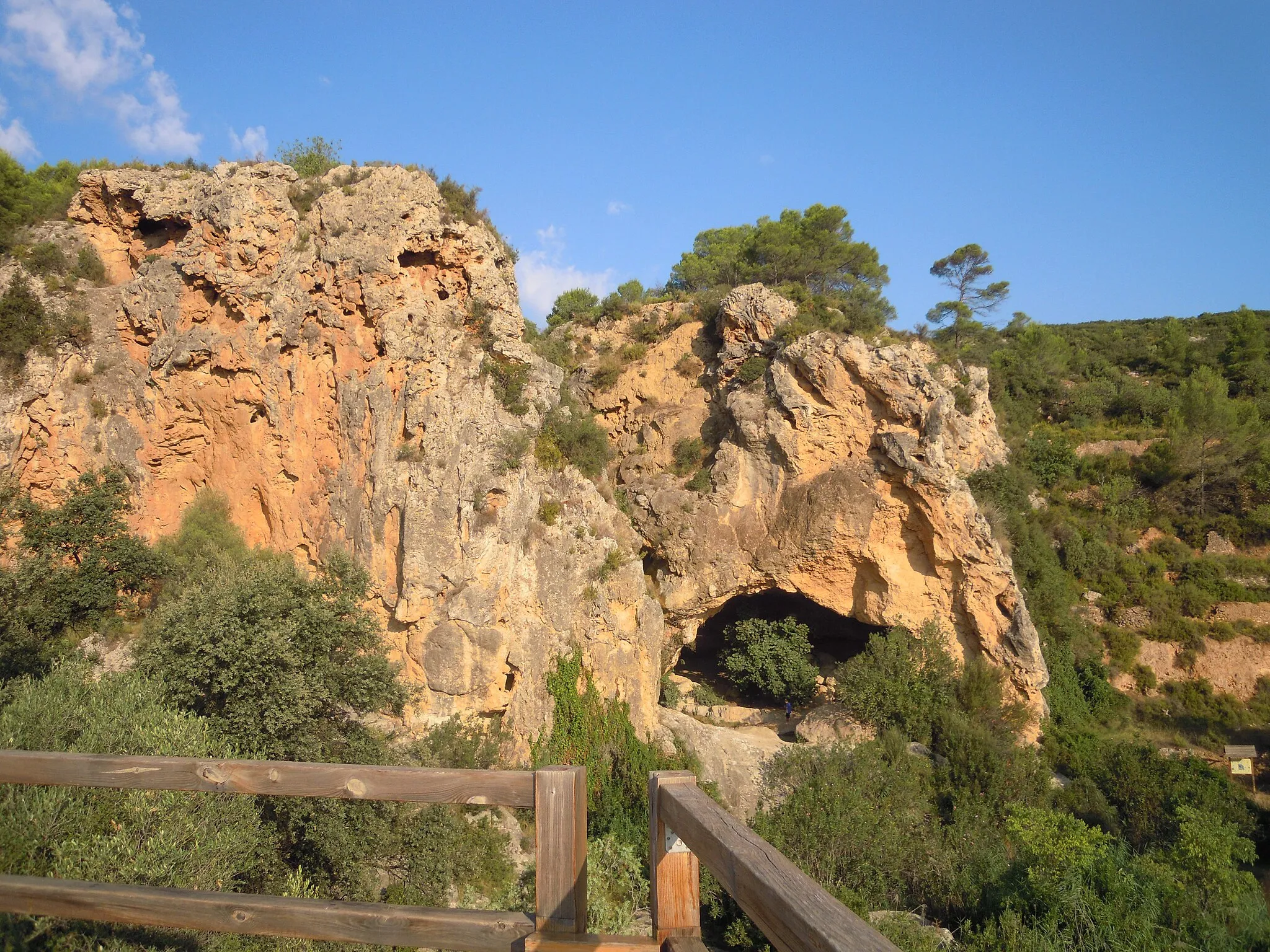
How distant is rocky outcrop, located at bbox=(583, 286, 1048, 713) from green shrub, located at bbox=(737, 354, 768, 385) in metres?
0.35

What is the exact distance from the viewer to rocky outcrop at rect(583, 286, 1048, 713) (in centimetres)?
2025

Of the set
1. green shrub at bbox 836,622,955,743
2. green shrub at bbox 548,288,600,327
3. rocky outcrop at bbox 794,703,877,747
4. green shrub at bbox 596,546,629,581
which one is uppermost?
green shrub at bbox 548,288,600,327

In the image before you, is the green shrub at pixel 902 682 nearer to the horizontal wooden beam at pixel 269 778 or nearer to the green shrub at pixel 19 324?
the horizontal wooden beam at pixel 269 778

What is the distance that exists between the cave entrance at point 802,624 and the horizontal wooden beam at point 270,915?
22090 millimetres

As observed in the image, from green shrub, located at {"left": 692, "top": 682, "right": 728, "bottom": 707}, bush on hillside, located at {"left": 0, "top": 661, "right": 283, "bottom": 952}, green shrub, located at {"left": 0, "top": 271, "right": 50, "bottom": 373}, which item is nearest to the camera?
bush on hillside, located at {"left": 0, "top": 661, "right": 283, "bottom": 952}

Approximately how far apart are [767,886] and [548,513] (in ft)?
47.2

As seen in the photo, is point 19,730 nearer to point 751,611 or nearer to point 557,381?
point 557,381

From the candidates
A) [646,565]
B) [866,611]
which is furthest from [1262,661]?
[646,565]

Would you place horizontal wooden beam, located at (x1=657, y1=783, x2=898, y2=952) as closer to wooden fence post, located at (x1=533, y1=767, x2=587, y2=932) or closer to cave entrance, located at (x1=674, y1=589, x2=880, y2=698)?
wooden fence post, located at (x1=533, y1=767, x2=587, y2=932)

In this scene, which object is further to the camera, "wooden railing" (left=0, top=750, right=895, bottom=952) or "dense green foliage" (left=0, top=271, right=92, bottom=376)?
"dense green foliage" (left=0, top=271, right=92, bottom=376)

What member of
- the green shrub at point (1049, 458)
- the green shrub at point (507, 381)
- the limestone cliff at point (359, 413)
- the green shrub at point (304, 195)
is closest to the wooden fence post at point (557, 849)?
the limestone cliff at point (359, 413)

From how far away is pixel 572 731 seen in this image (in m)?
15.3

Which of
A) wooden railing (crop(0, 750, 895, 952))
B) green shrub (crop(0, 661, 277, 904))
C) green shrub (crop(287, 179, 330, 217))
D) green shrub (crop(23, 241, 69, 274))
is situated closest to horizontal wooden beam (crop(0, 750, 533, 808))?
wooden railing (crop(0, 750, 895, 952))

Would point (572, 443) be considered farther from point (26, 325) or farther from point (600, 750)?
point (26, 325)
